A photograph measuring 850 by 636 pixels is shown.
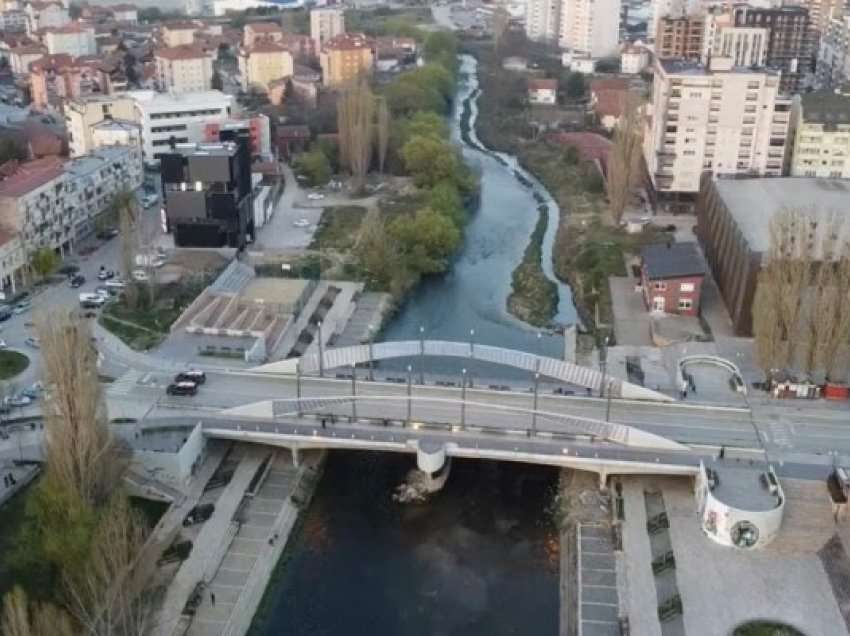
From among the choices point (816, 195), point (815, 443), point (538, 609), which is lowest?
point (538, 609)

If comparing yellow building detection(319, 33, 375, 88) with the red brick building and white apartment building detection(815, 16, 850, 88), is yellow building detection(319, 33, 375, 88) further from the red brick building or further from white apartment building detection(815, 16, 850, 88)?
the red brick building

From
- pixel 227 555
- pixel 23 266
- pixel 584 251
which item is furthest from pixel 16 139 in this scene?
pixel 227 555

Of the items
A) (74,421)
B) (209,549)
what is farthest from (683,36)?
(74,421)

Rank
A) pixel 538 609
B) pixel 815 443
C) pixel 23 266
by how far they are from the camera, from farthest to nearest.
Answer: pixel 23 266 → pixel 815 443 → pixel 538 609

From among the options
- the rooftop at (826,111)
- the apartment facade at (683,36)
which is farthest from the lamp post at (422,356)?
the apartment facade at (683,36)

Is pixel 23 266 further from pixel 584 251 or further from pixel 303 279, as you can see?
pixel 584 251

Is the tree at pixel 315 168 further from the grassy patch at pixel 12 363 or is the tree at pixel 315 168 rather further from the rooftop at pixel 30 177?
Answer: the grassy patch at pixel 12 363
